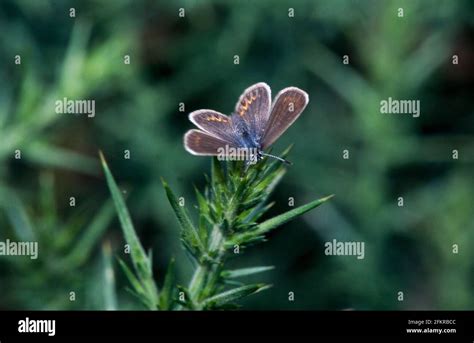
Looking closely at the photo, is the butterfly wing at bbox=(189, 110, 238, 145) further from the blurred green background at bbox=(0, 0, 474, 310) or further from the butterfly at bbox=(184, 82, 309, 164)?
the blurred green background at bbox=(0, 0, 474, 310)

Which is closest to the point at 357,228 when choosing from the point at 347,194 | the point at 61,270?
the point at 347,194

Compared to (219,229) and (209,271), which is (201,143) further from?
(209,271)

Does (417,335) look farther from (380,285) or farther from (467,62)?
(467,62)

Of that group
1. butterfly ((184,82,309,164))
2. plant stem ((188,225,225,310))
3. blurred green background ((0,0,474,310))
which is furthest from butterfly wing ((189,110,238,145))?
blurred green background ((0,0,474,310))

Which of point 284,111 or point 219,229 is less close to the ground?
point 284,111

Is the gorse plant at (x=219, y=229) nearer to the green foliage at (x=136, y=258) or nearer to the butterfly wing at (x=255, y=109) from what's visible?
the green foliage at (x=136, y=258)

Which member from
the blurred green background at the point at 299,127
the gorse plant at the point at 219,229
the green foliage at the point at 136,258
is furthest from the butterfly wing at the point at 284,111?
the blurred green background at the point at 299,127

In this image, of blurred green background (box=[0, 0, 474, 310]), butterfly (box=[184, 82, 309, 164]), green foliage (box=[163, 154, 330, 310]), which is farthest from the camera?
blurred green background (box=[0, 0, 474, 310])

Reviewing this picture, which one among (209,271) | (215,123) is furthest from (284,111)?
(209,271)
